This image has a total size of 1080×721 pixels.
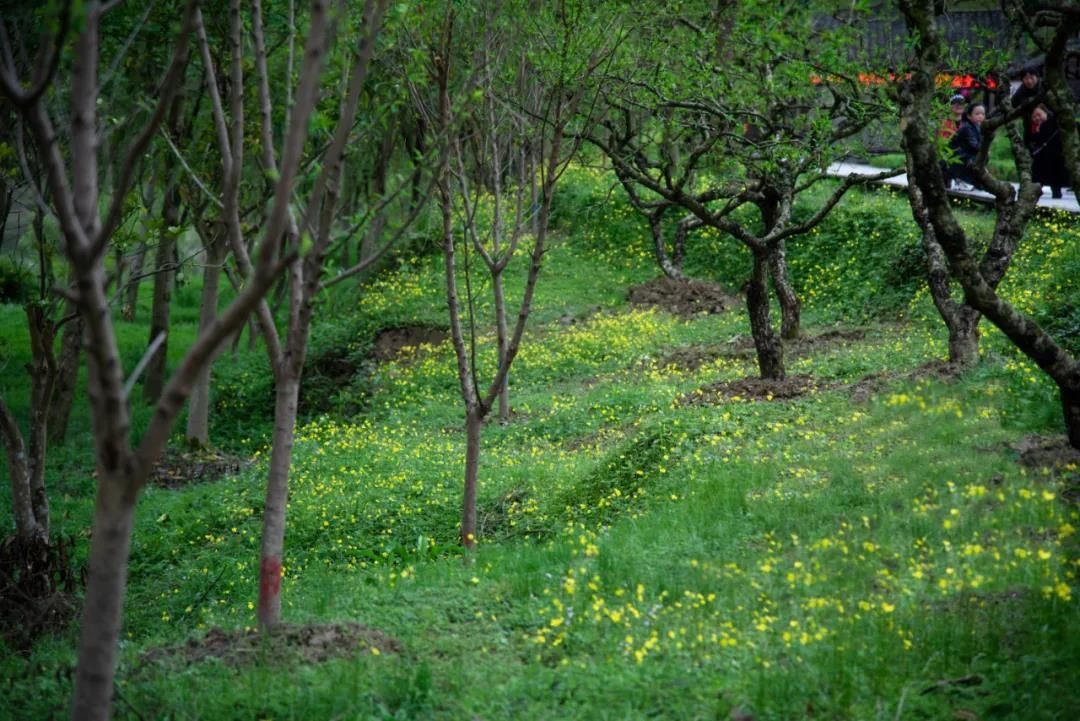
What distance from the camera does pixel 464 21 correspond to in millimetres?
10156

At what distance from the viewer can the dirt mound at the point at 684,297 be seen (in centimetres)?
2123

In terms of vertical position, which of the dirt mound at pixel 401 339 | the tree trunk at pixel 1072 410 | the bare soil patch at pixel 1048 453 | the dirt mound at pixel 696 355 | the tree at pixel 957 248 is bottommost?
the dirt mound at pixel 401 339

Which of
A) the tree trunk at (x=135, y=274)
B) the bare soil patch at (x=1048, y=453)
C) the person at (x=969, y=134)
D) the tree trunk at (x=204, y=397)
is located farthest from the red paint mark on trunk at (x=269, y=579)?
the person at (x=969, y=134)

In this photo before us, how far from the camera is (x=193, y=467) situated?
54.5 ft

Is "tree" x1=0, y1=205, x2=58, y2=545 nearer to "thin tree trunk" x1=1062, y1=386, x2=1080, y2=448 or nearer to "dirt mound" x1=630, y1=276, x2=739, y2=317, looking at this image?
"thin tree trunk" x1=1062, y1=386, x2=1080, y2=448

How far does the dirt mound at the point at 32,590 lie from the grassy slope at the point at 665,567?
0.39 meters

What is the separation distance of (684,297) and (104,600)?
17553 mm

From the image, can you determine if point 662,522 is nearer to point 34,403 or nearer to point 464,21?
point 464,21

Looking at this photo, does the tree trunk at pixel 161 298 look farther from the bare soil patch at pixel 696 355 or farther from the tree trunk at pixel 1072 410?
the tree trunk at pixel 1072 410

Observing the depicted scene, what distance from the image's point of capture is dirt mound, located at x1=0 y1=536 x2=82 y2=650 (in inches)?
354

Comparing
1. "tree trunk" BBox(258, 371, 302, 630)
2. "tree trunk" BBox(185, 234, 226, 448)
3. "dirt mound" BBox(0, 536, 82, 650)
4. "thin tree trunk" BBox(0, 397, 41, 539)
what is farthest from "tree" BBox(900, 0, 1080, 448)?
"tree trunk" BBox(185, 234, 226, 448)

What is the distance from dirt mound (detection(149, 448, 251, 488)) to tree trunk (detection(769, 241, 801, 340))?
27.9ft

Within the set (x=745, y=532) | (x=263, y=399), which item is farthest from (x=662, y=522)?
(x=263, y=399)

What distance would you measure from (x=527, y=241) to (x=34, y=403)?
647 inches
